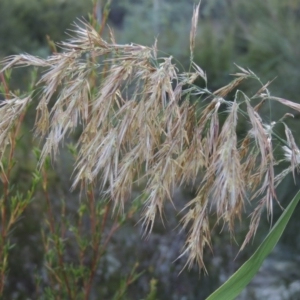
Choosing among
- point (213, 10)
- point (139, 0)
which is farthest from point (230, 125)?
point (139, 0)

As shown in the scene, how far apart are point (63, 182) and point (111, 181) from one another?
3.28 meters

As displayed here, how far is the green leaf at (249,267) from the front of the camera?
1739 millimetres

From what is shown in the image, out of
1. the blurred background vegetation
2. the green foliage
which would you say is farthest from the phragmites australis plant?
the green foliage

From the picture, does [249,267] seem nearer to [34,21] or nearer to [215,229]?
[215,229]

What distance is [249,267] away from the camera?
1.76 meters

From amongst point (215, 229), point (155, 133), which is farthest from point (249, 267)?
point (215, 229)

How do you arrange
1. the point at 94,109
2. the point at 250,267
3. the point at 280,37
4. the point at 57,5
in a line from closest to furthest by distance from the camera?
the point at 94,109
the point at 250,267
the point at 280,37
the point at 57,5

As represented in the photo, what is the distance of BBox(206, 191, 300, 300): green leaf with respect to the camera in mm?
1739

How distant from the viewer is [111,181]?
1641mm

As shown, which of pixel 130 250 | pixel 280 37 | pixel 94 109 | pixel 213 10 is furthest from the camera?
pixel 213 10

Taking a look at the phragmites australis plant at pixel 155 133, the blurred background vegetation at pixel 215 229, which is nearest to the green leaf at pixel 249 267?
the phragmites australis plant at pixel 155 133

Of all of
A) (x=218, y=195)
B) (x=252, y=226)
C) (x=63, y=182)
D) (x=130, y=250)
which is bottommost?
(x=130, y=250)

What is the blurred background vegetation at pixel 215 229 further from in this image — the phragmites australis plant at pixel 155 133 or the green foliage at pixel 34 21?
the green foliage at pixel 34 21

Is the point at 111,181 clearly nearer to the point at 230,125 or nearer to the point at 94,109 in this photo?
the point at 94,109
